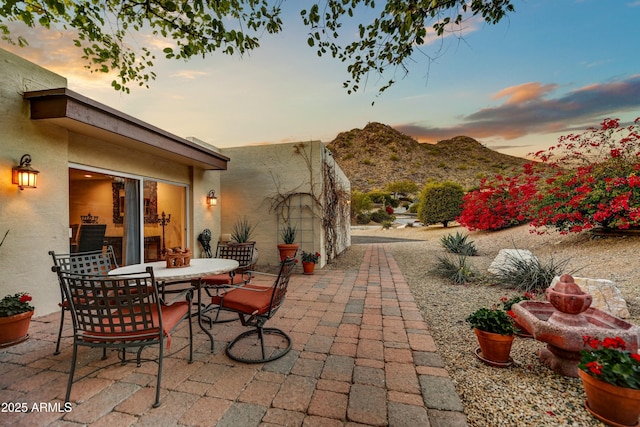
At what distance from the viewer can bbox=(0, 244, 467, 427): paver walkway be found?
1.52 metres

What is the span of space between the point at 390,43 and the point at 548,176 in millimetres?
6776

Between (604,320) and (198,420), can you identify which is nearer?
(198,420)

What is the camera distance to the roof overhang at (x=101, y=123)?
9.85 feet

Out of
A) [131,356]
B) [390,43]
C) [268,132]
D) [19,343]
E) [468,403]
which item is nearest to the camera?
[468,403]

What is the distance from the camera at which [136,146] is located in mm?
4406

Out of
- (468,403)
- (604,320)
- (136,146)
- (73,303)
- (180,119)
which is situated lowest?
(468,403)

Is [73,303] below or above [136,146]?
below

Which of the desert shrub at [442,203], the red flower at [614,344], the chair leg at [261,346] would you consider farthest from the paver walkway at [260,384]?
the desert shrub at [442,203]

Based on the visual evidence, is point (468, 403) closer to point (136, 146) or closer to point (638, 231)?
point (136, 146)

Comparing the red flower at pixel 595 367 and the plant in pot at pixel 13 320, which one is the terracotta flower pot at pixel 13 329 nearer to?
the plant in pot at pixel 13 320

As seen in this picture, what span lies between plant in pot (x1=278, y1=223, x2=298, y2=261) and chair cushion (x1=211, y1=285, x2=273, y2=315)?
9.92ft

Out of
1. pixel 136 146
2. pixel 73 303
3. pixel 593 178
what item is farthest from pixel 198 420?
pixel 593 178

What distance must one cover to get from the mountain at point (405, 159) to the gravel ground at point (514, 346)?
24841 millimetres

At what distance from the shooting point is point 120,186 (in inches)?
186
